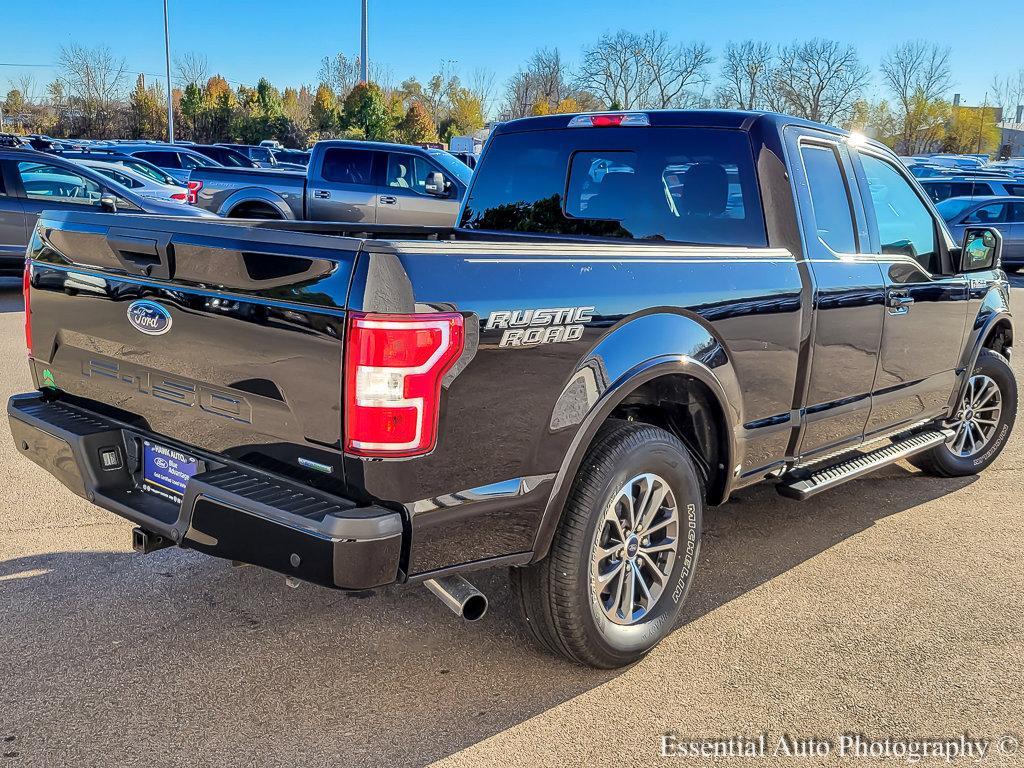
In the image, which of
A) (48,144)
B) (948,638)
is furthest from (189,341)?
(48,144)

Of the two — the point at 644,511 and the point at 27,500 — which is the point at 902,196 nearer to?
the point at 644,511

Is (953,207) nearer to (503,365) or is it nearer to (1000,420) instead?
(1000,420)

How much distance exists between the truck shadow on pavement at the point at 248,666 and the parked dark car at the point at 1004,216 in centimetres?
1596

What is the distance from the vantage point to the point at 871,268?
4.38 m

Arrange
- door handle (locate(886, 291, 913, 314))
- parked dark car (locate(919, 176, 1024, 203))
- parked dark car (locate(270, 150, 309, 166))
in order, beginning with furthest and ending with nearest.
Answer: parked dark car (locate(270, 150, 309, 166)) < parked dark car (locate(919, 176, 1024, 203)) < door handle (locate(886, 291, 913, 314))

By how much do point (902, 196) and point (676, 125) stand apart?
1474 mm

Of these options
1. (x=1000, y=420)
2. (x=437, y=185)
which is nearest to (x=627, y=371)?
(x=1000, y=420)

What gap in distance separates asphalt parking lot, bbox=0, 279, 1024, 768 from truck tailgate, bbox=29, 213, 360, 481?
85 centimetres

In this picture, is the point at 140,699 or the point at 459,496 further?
the point at 140,699

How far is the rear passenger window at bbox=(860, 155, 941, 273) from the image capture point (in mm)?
4668

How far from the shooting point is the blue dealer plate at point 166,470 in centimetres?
308

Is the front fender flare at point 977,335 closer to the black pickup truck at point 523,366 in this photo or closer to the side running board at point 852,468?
the side running board at point 852,468

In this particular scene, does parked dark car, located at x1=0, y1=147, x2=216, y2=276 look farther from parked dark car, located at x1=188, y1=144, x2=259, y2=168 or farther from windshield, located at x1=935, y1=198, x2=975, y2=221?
parked dark car, located at x1=188, y1=144, x2=259, y2=168

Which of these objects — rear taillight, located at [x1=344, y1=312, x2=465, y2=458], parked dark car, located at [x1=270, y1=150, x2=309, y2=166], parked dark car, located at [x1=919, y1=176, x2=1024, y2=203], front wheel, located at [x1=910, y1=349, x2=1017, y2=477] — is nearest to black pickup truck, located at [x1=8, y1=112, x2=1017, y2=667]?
rear taillight, located at [x1=344, y1=312, x2=465, y2=458]
